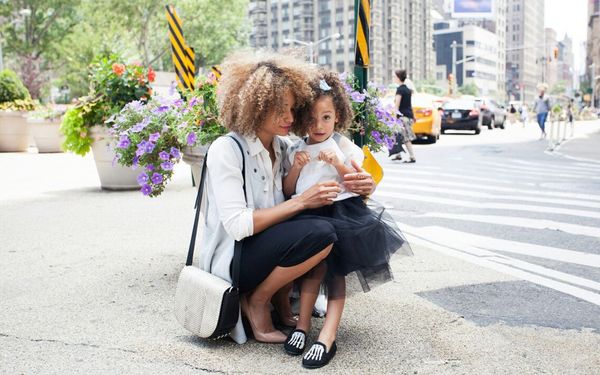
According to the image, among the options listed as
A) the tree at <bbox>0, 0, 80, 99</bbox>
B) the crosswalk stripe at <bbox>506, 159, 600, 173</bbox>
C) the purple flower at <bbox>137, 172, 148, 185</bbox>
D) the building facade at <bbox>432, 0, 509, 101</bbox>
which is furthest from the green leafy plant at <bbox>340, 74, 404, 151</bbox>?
the building facade at <bbox>432, 0, 509, 101</bbox>

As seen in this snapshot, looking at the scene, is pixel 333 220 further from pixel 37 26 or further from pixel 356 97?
pixel 37 26

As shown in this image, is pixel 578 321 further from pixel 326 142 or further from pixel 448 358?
pixel 326 142

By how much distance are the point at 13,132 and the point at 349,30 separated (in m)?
118

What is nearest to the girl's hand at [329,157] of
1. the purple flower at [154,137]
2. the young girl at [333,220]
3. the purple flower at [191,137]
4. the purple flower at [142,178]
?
the young girl at [333,220]

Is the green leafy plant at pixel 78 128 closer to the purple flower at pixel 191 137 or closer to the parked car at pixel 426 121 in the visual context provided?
the purple flower at pixel 191 137

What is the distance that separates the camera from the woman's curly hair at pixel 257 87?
333 cm

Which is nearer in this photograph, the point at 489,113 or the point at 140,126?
the point at 140,126

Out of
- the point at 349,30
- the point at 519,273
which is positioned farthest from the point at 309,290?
the point at 349,30

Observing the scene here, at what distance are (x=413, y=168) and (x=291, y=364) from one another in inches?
402

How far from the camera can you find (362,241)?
331cm

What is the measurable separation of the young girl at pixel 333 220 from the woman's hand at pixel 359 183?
5 cm

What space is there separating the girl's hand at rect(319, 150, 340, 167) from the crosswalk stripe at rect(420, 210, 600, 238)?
13.3 ft

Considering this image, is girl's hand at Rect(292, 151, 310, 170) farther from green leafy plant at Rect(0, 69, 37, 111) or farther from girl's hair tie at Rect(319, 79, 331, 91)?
green leafy plant at Rect(0, 69, 37, 111)

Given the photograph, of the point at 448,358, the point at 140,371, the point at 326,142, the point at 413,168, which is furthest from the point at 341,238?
the point at 413,168
